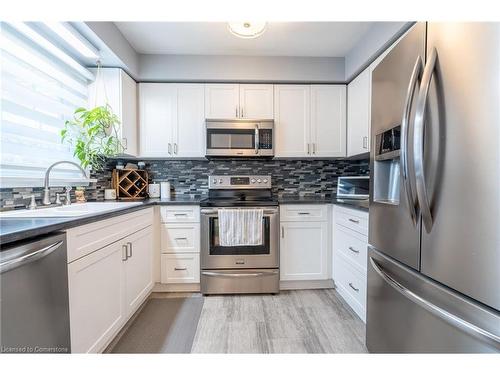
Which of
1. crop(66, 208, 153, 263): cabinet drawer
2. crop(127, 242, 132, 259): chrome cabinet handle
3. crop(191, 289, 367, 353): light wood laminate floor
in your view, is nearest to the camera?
crop(66, 208, 153, 263): cabinet drawer

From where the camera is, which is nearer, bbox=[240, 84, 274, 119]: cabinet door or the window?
the window

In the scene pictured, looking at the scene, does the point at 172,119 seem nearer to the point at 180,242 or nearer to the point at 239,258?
the point at 180,242

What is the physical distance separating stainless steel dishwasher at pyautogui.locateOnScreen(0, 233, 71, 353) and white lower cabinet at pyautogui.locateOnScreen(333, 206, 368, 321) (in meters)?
1.76

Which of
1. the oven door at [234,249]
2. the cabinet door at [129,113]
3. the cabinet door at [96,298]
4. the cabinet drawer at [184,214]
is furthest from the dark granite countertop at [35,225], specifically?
the cabinet door at [129,113]

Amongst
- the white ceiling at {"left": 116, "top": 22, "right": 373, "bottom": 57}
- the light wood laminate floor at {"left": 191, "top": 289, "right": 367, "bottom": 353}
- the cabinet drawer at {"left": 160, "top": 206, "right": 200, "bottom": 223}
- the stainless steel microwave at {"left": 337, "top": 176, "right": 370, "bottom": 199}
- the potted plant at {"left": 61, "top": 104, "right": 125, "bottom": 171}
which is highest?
the white ceiling at {"left": 116, "top": 22, "right": 373, "bottom": 57}

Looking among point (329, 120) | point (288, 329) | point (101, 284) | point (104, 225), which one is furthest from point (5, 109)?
point (329, 120)

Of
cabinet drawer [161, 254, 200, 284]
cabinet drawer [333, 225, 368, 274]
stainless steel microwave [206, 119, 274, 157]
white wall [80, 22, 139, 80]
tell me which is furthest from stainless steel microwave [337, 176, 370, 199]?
white wall [80, 22, 139, 80]

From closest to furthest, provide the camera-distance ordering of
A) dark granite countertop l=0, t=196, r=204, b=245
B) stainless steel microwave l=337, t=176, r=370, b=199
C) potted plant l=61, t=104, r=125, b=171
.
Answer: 1. dark granite countertop l=0, t=196, r=204, b=245
2. potted plant l=61, t=104, r=125, b=171
3. stainless steel microwave l=337, t=176, r=370, b=199

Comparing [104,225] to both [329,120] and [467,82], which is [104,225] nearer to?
[467,82]

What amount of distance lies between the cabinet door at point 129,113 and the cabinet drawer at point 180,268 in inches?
45.3

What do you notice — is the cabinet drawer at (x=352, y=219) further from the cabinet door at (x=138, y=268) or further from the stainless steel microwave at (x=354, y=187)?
the cabinet door at (x=138, y=268)

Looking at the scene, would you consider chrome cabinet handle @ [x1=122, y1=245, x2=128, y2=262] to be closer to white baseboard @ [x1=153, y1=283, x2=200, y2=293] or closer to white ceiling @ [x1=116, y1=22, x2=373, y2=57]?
white baseboard @ [x1=153, y1=283, x2=200, y2=293]

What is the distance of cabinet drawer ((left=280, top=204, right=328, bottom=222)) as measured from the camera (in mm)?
Answer: 2239

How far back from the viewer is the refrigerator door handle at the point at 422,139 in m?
0.79
